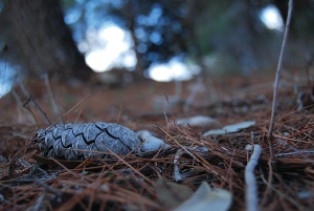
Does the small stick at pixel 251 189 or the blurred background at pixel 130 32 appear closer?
the small stick at pixel 251 189

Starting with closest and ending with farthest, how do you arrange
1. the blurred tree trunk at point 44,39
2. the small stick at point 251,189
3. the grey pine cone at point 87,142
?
the small stick at point 251,189 < the grey pine cone at point 87,142 < the blurred tree trunk at point 44,39

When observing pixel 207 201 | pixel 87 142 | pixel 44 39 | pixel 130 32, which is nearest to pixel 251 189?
pixel 207 201

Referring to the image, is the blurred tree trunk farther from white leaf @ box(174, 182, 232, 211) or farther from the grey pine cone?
white leaf @ box(174, 182, 232, 211)

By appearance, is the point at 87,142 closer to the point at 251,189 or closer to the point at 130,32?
the point at 251,189

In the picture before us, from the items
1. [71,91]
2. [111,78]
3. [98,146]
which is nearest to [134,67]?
[111,78]

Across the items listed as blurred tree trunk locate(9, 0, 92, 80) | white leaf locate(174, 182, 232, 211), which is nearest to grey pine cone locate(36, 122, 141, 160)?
white leaf locate(174, 182, 232, 211)

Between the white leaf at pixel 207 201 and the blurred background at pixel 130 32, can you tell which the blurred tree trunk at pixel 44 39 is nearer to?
the blurred background at pixel 130 32

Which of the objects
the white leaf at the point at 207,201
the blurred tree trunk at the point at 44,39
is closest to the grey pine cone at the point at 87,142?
the white leaf at the point at 207,201

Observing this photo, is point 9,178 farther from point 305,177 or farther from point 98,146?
point 305,177

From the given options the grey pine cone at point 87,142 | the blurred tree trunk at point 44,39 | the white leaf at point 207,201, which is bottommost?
the white leaf at point 207,201
